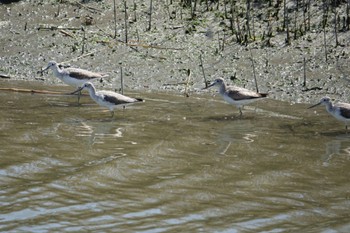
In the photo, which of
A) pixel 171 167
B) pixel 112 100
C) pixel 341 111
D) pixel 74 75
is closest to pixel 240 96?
pixel 341 111

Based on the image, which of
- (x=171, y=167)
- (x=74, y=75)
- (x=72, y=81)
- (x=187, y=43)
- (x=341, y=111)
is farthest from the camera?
(x=187, y=43)

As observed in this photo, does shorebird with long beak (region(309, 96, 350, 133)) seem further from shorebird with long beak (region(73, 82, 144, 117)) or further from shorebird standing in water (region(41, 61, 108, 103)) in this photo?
shorebird standing in water (region(41, 61, 108, 103))

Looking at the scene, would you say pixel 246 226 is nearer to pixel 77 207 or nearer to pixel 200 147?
pixel 77 207

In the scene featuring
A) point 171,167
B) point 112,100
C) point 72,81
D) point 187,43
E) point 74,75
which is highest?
point 187,43

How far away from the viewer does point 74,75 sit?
46.4ft

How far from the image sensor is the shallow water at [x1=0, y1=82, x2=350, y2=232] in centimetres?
739

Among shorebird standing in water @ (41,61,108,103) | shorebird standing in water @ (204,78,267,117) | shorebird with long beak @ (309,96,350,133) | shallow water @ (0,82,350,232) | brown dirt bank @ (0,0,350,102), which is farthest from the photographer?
brown dirt bank @ (0,0,350,102)

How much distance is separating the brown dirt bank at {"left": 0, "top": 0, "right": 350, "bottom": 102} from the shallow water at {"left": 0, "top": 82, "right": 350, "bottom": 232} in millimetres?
1195

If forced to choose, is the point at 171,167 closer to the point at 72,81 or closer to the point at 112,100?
the point at 112,100

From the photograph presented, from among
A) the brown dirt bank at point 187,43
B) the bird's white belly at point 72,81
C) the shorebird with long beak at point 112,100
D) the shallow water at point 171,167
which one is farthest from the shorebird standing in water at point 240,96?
the bird's white belly at point 72,81

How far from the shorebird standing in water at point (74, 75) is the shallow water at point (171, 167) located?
0.87 m

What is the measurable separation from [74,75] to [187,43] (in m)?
2.60

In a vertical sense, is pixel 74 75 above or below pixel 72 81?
above

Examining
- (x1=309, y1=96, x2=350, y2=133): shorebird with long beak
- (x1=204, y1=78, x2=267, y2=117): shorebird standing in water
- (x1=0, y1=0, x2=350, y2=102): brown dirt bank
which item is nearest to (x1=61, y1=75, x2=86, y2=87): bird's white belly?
(x1=0, y1=0, x2=350, y2=102): brown dirt bank
